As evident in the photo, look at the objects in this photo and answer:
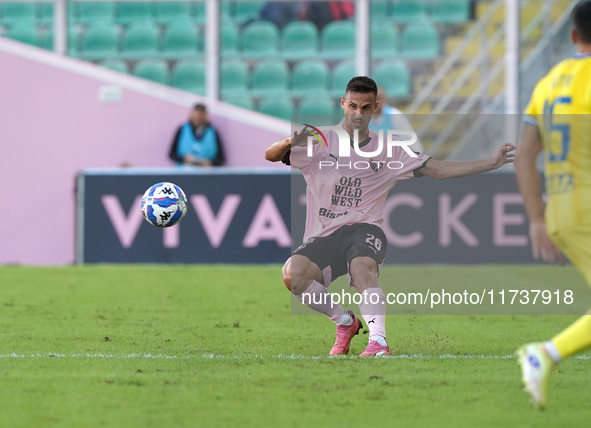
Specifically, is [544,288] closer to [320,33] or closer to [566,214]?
[566,214]

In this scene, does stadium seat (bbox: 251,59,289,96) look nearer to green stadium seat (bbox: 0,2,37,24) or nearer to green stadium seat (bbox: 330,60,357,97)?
green stadium seat (bbox: 330,60,357,97)

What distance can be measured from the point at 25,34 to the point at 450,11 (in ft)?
25.0

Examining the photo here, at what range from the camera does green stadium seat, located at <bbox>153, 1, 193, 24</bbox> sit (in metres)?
17.2

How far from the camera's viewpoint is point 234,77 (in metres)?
15.9

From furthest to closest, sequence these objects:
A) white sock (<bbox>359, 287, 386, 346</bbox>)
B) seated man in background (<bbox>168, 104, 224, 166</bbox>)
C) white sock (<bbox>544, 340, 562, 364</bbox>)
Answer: seated man in background (<bbox>168, 104, 224, 166</bbox>), white sock (<bbox>359, 287, 386, 346</bbox>), white sock (<bbox>544, 340, 562, 364</bbox>)

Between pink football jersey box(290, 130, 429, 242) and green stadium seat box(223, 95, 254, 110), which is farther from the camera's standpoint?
green stadium seat box(223, 95, 254, 110)

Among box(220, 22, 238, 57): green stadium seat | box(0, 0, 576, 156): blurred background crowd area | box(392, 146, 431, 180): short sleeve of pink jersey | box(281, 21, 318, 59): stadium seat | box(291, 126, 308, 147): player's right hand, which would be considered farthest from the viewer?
box(281, 21, 318, 59): stadium seat

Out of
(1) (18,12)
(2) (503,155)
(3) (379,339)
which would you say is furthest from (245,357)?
(1) (18,12)

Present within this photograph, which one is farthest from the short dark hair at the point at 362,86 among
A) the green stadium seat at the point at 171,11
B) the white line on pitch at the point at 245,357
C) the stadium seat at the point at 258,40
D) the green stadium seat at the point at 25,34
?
the green stadium seat at the point at 25,34

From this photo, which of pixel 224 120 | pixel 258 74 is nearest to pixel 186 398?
pixel 224 120

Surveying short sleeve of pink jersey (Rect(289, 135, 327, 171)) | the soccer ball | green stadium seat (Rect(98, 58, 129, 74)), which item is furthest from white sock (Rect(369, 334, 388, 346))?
green stadium seat (Rect(98, 58, 129, 74))

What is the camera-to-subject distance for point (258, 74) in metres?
16.0

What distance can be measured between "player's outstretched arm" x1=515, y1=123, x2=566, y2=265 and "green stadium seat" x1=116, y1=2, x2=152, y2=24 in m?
14.1

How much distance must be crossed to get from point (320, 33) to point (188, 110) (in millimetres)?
3514
